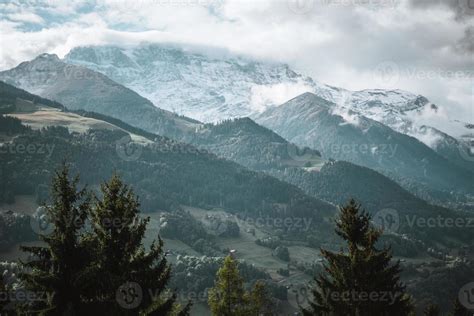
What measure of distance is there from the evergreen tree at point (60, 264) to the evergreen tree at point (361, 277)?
1650 cm

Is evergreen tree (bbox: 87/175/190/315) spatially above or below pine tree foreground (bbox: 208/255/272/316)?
above

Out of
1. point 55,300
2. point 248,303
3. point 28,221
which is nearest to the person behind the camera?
point 55,300

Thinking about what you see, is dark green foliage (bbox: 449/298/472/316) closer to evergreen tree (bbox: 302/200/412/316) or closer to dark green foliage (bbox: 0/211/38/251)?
evergreen tree (bbox: 302/200/412/316)

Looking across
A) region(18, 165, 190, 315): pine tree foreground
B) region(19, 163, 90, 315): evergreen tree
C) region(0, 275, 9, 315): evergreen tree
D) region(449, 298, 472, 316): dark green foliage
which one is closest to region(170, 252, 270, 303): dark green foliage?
region(449, 298, 472, 316): dark green foliage

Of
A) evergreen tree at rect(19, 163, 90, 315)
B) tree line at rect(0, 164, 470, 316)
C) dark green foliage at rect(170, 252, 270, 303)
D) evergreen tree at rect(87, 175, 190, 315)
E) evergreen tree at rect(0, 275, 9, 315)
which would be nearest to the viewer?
evergreen tree at rect(19, 163, 90, 315)

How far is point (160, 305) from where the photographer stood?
31.9m

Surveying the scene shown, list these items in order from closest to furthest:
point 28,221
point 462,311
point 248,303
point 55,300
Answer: point 55,300 < point 248,303 < point 462,311 < point 28,221

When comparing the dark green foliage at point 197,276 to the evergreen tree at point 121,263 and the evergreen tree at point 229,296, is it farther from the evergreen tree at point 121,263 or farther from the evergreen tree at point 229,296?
the evergreen tree at point 121,263

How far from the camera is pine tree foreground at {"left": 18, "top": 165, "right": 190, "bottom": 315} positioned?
2781 centimetres

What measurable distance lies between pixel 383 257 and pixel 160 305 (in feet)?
48.2

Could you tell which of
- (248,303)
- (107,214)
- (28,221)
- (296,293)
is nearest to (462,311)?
(248,303)

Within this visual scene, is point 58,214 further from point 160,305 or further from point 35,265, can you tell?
point 160,305

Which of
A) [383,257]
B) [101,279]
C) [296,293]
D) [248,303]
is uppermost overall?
[383,257]

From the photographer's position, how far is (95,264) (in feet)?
94.9
